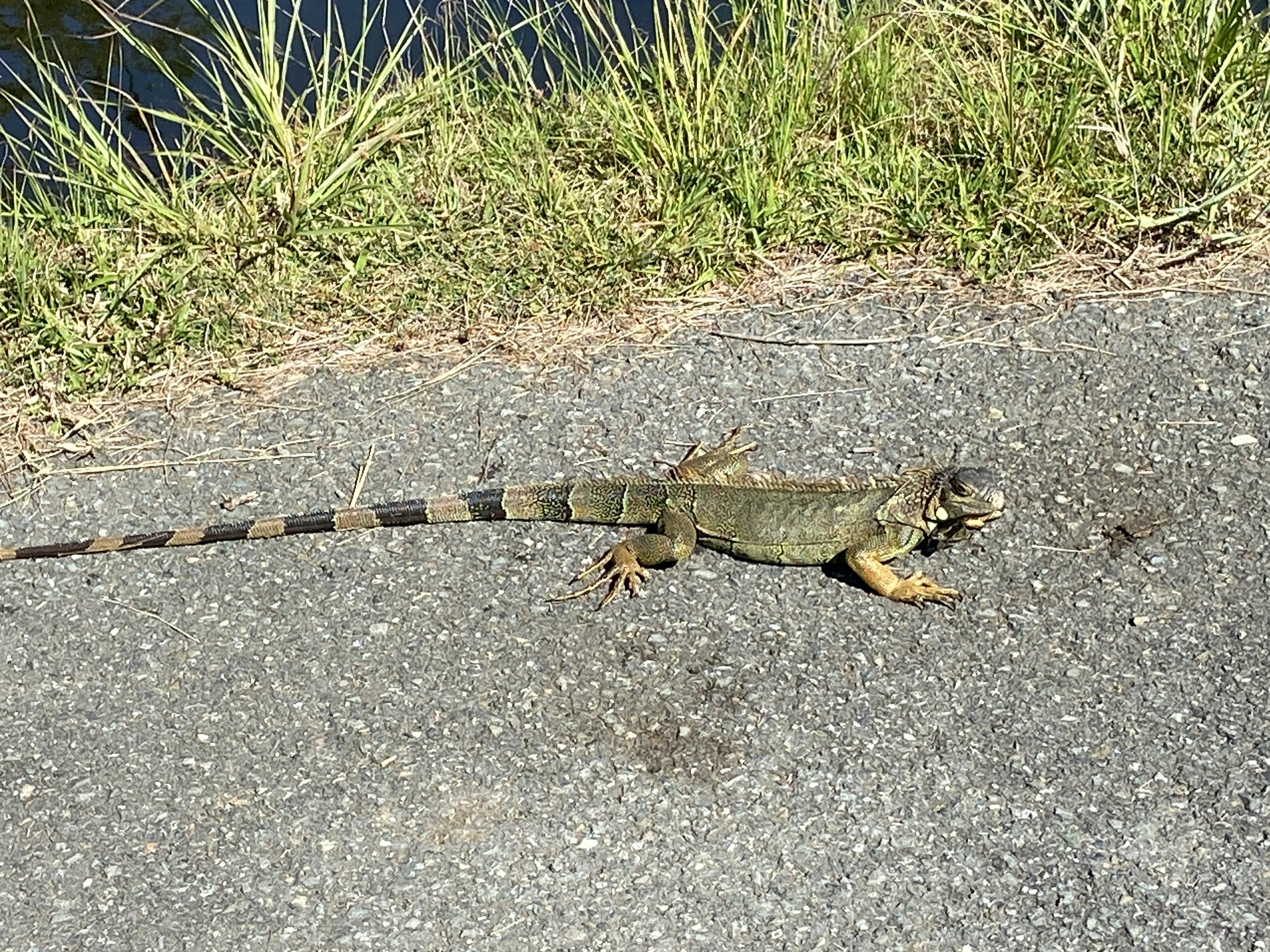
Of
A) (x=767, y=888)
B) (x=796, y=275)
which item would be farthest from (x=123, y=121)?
(x=767, y=888)

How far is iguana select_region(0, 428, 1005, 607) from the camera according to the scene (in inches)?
186

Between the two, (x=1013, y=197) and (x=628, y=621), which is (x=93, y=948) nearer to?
(x=628, y=621)

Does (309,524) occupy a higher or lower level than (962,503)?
higher

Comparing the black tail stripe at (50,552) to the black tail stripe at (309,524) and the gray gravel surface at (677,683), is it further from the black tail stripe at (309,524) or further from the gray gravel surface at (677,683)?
the black tail stripe at (309,524)

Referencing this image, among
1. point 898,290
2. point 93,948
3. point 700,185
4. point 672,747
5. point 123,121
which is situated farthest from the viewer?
point 123,121

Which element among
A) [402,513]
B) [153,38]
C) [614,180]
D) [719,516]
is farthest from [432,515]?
[153,38]

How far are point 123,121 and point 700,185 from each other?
372 centimetres

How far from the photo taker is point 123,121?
27.2 feet

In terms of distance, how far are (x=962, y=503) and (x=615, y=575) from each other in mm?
1103

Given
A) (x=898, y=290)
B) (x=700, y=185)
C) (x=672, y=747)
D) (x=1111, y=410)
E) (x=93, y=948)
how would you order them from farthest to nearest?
1. (x=700, y=185)
2. (x=898, y=290)
3. (x=1111, y=410)
4. (x=672, y=747)
5. (x=93, y=948)

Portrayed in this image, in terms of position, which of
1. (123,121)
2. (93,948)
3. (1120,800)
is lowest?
(1120,800)

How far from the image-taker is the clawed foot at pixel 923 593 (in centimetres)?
459

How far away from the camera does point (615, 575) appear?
15.7 ft

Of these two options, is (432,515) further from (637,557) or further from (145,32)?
(145,32)
